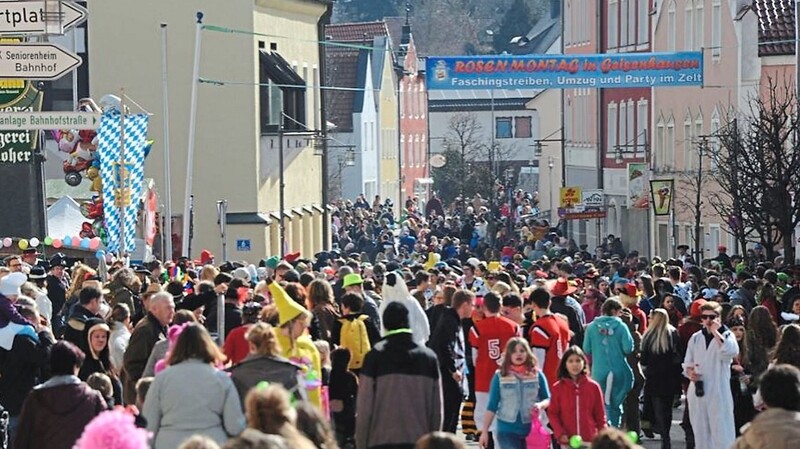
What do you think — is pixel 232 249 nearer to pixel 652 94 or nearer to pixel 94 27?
pixel 94 27

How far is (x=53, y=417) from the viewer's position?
1224 cm

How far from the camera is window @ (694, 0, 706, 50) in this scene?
55.0m

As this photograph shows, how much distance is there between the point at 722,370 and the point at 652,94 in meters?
43.5

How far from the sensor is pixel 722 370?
58.5 feet

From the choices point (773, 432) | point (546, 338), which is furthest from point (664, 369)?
point (773, 432)

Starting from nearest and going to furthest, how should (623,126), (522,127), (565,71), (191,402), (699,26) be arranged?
(191,402) < (565,71) < (699,26) < (623,126) < (522,127)

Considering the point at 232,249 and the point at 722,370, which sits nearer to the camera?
the point at 722,370

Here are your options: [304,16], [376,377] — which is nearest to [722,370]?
[376,377]

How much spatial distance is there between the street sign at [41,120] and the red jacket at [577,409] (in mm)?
12260

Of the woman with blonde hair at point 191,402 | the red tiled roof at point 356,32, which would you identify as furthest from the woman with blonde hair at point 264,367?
the red tiled roof at point 356,32

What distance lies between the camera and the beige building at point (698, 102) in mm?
50719

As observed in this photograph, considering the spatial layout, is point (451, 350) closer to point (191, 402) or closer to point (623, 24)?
point (191, 402)

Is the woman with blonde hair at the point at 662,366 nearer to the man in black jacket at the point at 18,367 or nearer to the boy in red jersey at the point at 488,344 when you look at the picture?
the boy in red jersey at the point at 488,344

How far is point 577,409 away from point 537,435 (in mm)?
432
